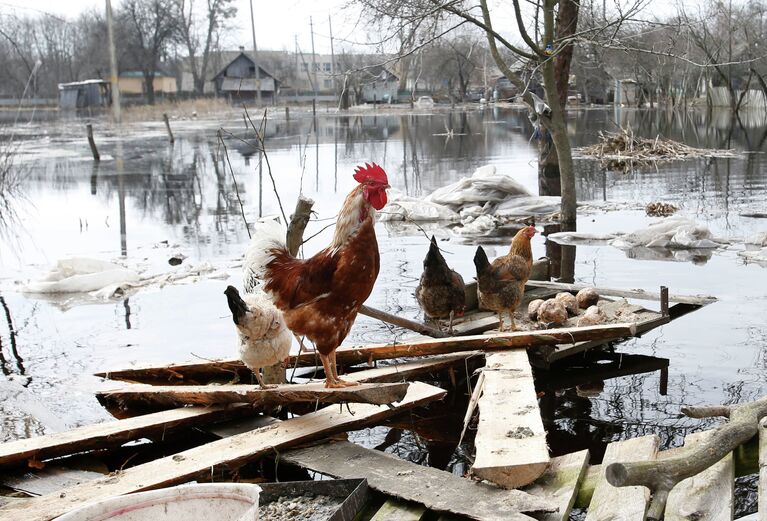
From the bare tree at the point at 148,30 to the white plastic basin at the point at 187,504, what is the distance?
79.3 m

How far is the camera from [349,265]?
17.4 feet

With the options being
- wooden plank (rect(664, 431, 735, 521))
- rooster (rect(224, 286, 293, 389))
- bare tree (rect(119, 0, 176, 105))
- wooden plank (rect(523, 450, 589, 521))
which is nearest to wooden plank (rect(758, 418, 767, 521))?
wooden plank (rect(664, 431, 735, 521))

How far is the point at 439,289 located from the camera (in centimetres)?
743

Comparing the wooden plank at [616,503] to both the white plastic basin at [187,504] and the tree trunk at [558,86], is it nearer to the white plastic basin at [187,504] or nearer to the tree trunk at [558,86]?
the white plastic basin at [187,504]

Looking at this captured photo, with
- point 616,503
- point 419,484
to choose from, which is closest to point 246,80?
point 419,484

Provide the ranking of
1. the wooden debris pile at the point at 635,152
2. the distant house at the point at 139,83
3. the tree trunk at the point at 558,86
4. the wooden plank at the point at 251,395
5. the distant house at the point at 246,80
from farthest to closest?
the distant house at the point at 139,83
the distant house at the point at 246,80
the wooden debris pile at the point at 635,152
the tree trunk at the point at 558,86
the wooden plank at the point at 251,395

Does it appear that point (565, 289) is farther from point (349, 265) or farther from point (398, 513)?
point (398, 513)

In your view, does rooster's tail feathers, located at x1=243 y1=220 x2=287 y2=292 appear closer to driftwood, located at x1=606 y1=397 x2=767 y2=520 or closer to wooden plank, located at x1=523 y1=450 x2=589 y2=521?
wooden plank, located at x1=523 y1=450 x2=589 y2=521

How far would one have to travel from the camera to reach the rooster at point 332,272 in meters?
5.32

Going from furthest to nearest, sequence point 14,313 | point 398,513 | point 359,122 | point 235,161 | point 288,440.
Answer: point 359,122 < point 235,161 < point 14,313 < point 288,440 < point 398,513

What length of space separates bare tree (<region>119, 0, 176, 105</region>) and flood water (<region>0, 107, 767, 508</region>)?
50.3m

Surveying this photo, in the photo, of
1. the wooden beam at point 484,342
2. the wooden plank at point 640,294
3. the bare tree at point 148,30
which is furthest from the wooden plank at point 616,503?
the bare tree at point 148,30

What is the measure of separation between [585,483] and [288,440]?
5.92 feet

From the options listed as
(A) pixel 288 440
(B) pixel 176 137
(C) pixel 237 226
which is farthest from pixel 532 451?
(B) pixel 176 137
